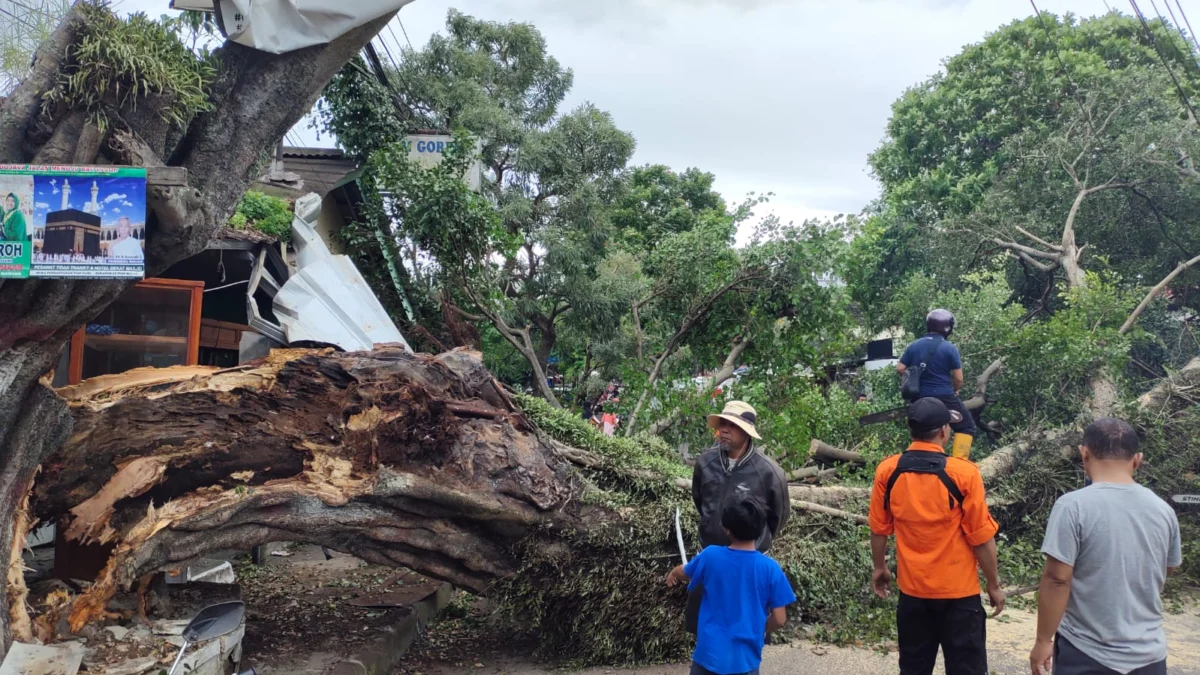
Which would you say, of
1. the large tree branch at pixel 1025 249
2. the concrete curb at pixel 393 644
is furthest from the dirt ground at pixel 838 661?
the large tree branch at pixel 1025 249

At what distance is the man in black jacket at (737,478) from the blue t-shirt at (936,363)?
2750 millimetres

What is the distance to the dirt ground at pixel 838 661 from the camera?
5.49 meters

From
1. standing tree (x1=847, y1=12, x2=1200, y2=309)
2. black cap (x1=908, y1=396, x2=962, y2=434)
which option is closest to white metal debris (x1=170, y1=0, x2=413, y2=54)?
black cap (x1=908, y1=396, x2=962, y2=434)

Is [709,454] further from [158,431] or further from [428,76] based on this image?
[428,76]

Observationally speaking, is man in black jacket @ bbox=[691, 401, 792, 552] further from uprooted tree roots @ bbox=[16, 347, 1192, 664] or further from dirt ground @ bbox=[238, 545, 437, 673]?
dirt ground @ bbox=[238, 545, 437, 673]

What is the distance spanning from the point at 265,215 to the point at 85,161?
4614 mm

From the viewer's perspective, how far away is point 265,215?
880cm

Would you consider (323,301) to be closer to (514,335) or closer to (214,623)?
(514,335)

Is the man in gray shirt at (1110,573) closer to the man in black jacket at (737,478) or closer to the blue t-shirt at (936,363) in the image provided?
the man in black jacket at (737,478)

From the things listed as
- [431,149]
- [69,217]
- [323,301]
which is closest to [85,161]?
[69,217]

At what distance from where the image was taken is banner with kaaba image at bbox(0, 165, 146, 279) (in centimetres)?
412

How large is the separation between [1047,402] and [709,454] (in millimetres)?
5863

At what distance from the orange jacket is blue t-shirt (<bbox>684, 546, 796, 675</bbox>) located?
71 centimetres

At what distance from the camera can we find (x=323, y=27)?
4.84 m
